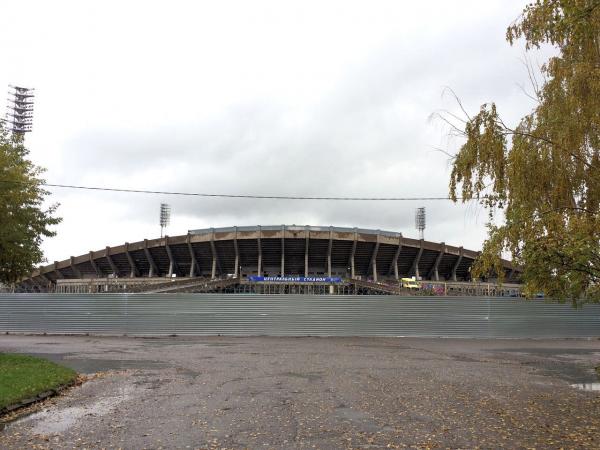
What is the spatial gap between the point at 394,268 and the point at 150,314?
166 feet

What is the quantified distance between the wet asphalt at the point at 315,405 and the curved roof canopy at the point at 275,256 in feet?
169

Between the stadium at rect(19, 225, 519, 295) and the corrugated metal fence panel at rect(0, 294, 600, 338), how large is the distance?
32.7m

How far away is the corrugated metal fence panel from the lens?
26250 mm

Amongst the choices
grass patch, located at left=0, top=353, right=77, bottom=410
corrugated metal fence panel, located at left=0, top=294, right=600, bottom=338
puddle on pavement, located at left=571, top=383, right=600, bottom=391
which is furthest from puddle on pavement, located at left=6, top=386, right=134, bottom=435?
→ corrugated metal fence panel, located at left=0, top=294, right=600, bottom=338

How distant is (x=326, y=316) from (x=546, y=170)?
18.9 meters

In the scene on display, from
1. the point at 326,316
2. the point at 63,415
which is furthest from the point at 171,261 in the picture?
the point at 63,415

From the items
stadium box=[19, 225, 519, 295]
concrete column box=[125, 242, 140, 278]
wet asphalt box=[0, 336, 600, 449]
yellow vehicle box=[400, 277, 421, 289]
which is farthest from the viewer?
concrete column box=[125, 242, 140, 278]

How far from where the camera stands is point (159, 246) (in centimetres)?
6975

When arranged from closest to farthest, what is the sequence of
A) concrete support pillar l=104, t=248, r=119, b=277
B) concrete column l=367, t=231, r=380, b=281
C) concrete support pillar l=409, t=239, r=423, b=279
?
concrete column l=367, t=231, r=380, b=281 < concrete support pillar l=409, t=239, r=423, b=279 < concrete support pillar l=104, t=248, r=119, b=277

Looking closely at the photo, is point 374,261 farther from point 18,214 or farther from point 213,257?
point 18,214

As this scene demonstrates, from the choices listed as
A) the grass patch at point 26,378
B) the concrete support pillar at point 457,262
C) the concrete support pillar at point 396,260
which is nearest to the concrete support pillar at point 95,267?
the concrete support pillar at point 396,260

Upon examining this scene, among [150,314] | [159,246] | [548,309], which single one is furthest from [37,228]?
[159,246]

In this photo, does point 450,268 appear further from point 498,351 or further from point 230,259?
point 498,351

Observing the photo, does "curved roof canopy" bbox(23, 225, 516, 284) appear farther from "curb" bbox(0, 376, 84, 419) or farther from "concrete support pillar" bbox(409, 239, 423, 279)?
"curb" bbox(0, 376, 84, 419)
